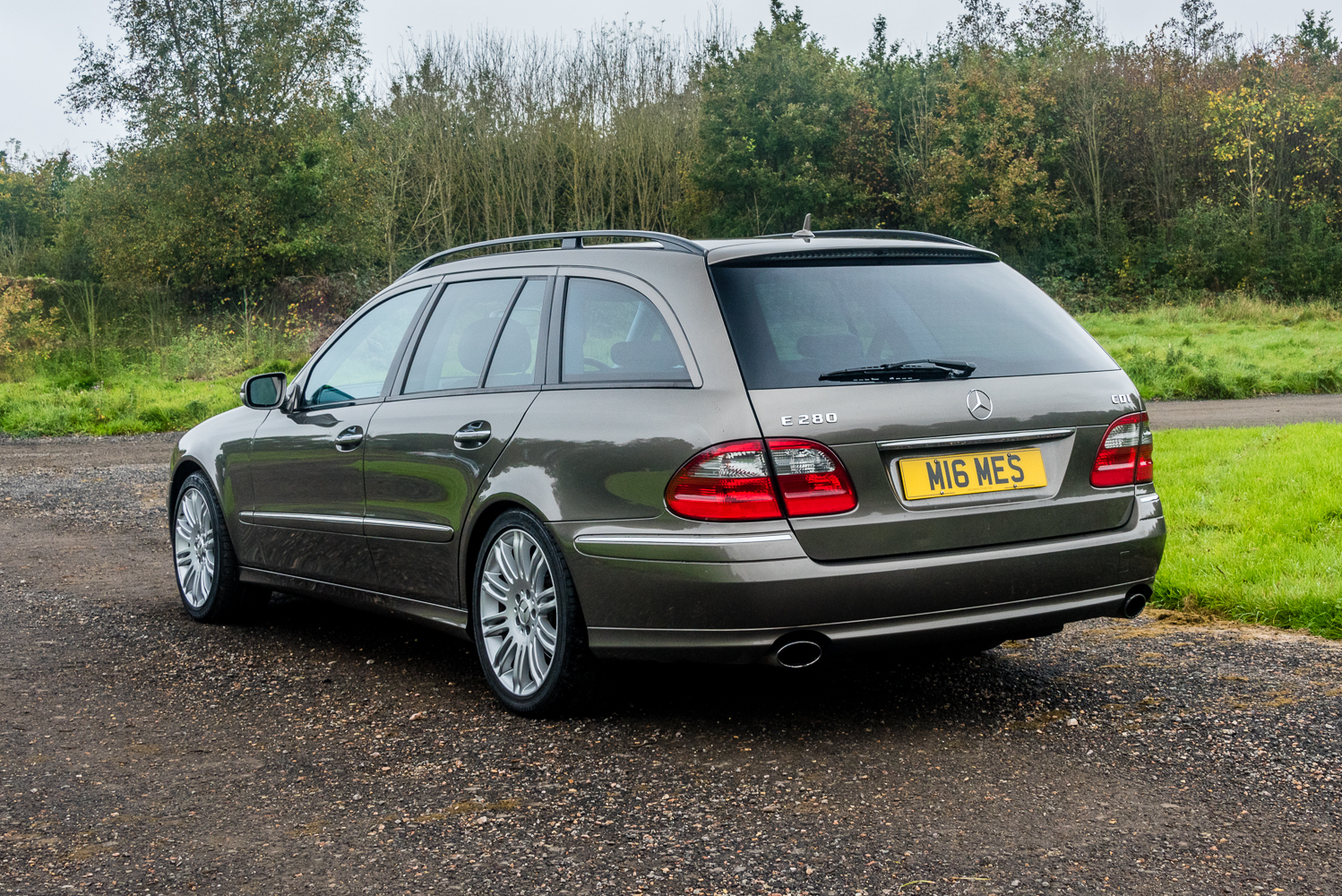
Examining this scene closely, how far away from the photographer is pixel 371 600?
17.4 ft

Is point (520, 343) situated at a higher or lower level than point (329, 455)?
higher

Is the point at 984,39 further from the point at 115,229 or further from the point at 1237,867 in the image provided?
the point at 1237,867

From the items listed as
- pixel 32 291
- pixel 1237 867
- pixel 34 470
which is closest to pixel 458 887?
pixel 1237 867

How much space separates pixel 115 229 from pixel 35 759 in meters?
31.7

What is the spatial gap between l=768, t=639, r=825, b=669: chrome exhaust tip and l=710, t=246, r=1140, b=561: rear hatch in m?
Answer: 0.26

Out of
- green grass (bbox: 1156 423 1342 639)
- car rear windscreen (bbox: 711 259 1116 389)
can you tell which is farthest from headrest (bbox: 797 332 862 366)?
green grass (bbox: 1156 423 1342 639)

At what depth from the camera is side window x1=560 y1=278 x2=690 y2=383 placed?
4137 mm

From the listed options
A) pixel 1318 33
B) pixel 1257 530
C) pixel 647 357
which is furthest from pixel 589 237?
pixel 1318 33

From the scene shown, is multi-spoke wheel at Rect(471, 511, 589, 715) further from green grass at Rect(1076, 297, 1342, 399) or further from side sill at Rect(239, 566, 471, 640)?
green grass at Rect(1076, 297, 1342, 399)

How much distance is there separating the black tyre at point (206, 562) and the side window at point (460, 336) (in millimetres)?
1732

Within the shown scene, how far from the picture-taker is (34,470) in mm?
13805

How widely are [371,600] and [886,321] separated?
2.47m

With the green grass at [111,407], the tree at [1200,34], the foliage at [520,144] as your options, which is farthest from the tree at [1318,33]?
the green grass at [111,407]

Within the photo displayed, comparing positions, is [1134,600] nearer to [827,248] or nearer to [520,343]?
[827,248]
